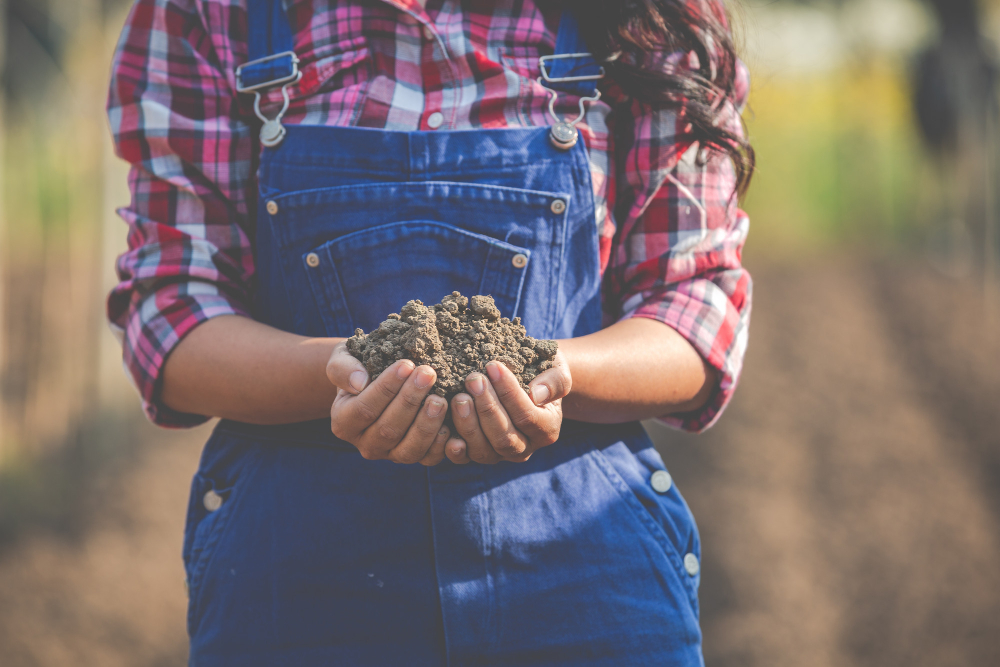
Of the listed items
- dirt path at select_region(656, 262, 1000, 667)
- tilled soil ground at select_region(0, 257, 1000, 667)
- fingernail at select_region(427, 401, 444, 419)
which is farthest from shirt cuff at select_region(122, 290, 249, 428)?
dirt path at select_region(656, 262, 1000, 667)

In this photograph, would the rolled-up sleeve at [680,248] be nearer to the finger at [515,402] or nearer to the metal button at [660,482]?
the metal button at [660,482]

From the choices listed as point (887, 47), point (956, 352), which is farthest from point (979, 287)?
point (887, 47)

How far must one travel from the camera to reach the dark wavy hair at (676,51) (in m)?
1.45

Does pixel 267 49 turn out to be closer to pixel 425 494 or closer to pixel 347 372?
pixel 347 372

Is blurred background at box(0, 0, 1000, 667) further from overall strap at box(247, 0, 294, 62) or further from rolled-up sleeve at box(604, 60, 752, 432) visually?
overall strap at box(247, 0, 294, 62)

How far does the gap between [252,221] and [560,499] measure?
0.78 meters

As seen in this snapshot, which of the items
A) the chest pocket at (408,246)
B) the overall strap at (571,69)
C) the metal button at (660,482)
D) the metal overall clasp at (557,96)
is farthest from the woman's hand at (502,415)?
the overall strap at (571,69)

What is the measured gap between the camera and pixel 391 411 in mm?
1114

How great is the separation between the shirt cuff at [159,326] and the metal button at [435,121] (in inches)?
19.5

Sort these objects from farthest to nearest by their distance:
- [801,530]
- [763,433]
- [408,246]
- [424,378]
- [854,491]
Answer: [763,433] → [854,491] → [801,530] → [408,246] → [424,378]

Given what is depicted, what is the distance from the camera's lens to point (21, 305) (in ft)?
28.8

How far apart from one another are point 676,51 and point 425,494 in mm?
970

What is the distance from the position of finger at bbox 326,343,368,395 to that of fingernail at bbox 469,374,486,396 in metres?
0.15

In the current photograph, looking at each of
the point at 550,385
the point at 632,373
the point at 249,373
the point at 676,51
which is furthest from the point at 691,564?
the point at 676,51
